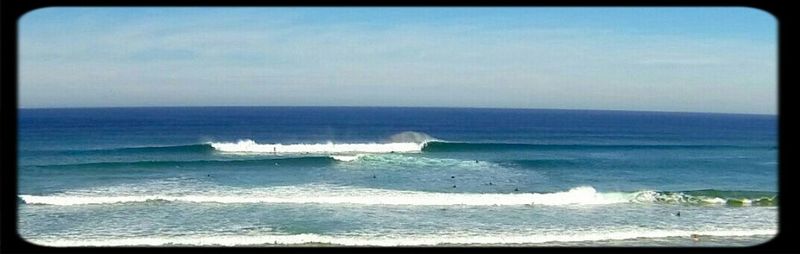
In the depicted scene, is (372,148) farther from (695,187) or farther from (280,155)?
(695,187)

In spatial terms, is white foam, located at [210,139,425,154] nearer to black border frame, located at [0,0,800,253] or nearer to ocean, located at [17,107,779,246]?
ocean, located at [17,107,779,246]

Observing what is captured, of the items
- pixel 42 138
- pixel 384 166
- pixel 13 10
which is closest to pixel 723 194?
pixel 384 166

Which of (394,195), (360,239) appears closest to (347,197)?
(394,195)

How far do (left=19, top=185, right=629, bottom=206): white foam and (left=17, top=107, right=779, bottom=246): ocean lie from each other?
0.02 meters

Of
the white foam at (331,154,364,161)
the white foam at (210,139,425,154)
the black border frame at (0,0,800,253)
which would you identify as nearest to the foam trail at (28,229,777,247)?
the black border frame at (0,0,800,253)

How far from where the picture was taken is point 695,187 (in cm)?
945

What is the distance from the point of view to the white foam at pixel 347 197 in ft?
23.3

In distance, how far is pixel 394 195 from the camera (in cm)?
758

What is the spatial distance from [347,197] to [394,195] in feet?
1.79

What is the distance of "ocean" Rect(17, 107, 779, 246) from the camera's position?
17.4 ft

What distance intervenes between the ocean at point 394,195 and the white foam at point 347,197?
2 centimetres

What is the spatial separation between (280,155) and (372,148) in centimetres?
202
